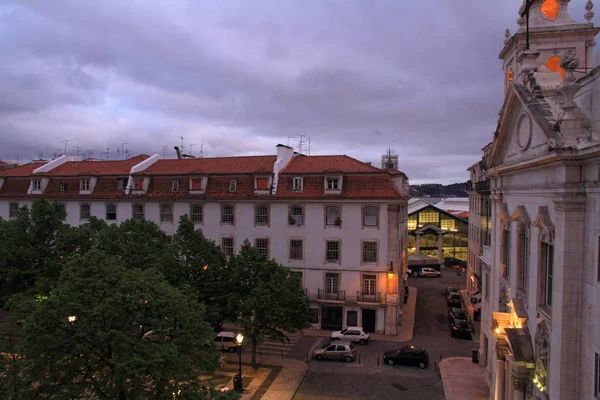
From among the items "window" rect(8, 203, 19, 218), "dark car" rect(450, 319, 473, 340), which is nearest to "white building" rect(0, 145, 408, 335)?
"dark car" rect(450, 319, 473, 340)

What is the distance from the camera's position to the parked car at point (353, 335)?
29656 millimetres

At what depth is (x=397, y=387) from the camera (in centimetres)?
2269

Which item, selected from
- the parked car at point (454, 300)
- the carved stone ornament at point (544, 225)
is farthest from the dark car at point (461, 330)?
the carved stone ornament at point (544, 225)

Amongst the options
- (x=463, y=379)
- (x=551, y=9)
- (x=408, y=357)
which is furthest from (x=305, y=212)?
(x=551, y=9)

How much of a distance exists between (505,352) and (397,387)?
26.4 ft

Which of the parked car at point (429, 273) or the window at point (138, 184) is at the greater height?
the window at point (138, 184)

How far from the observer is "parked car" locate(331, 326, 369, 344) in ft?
97.3

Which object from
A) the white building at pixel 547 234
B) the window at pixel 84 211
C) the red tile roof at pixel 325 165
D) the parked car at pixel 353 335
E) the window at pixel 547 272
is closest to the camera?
the white building at pixel 547 234

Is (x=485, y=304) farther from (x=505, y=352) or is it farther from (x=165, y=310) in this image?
(x=165, y=310)

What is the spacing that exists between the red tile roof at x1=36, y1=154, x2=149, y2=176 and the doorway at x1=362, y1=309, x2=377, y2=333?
25154 millimetres

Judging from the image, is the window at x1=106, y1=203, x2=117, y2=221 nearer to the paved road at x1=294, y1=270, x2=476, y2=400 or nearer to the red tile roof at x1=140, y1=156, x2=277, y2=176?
the red tile roof at x1=140, y1=156, x2=277, y2=176

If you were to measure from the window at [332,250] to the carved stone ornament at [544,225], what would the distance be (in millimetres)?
19373

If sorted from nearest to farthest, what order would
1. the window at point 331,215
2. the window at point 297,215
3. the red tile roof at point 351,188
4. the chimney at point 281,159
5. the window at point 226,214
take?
the red tile roof at point 351,188
the window at point 331,215
the window at point 297,215
the chimney at point 281,159
the window at point 226,214

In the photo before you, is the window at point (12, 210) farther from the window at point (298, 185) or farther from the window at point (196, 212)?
the window at point (298, 185)
